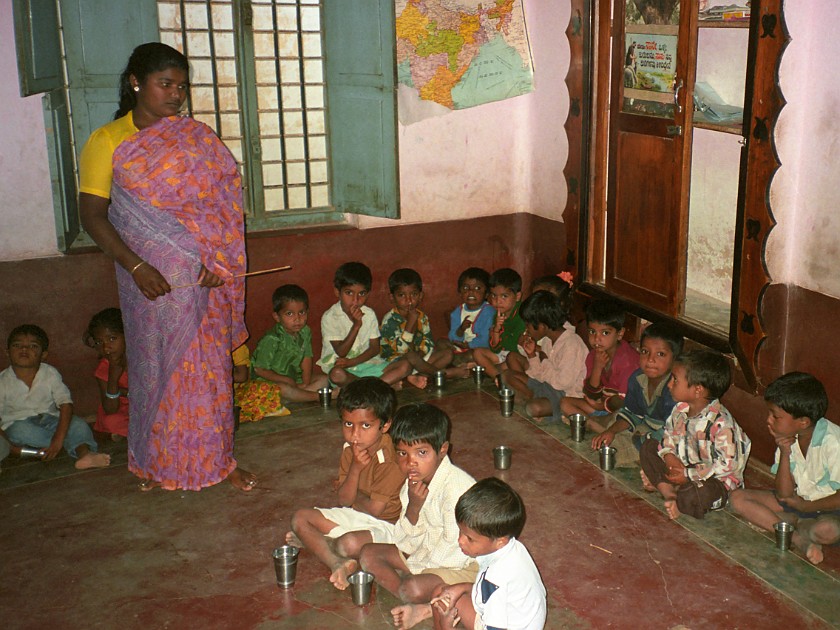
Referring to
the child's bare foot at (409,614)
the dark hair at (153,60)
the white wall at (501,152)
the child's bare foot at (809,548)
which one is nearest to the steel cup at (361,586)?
the child's bare foot at (409,614)

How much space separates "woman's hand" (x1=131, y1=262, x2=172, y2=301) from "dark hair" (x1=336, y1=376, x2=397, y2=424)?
42.7 inches

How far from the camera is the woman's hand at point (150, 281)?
14.1 feet

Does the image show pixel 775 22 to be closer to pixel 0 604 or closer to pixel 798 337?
pixel 798 337

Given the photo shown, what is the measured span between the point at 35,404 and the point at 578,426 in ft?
10.4

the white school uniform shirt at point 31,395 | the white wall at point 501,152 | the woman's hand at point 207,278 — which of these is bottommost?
the white school uniform shirt at point 31,395

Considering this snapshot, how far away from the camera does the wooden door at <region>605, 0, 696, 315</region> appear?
5102mm

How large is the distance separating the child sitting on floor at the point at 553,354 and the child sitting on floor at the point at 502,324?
16.1 inches

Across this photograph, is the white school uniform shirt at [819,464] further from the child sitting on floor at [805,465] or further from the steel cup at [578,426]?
the steel cup at [578,426]

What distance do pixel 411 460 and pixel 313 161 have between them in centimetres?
345

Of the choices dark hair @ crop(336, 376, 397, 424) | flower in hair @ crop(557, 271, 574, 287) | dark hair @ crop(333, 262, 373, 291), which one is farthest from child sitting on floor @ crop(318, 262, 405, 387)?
dark hair @ crop(336, 376, 397, 424)

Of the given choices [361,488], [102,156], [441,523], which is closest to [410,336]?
[361,488]

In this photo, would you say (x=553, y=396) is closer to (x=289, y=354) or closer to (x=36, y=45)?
(x=289, y=354)

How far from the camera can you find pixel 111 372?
211 inches

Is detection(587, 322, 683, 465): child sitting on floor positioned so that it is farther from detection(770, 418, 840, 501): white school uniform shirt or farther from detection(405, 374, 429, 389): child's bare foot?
detection(405, 374, 429, 389): child's bare foot
